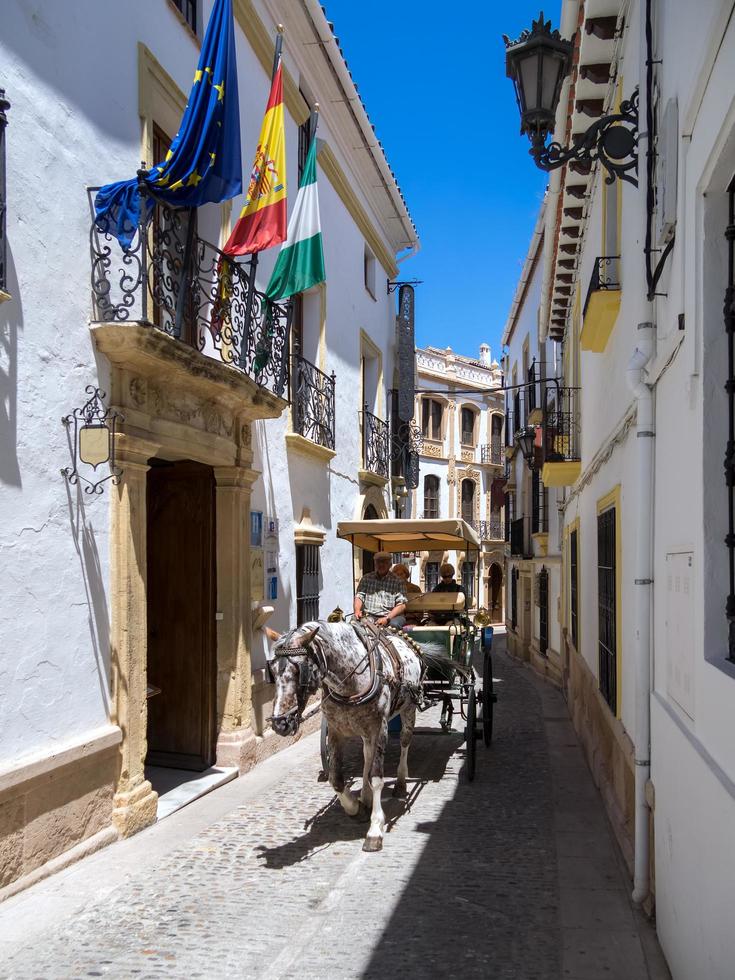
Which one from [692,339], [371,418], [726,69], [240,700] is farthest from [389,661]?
[371,418]

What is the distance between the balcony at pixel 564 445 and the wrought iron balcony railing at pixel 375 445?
3393 millimetres

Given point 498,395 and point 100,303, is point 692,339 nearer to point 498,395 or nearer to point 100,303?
point 100,303

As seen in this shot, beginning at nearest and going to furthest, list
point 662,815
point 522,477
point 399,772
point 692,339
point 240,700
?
point 692,339, point 662,815, point 399,772, point 240,700, point 522,477

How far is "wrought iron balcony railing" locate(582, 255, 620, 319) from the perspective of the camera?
7316mm

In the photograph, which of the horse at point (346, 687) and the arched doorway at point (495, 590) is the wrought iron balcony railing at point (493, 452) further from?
the horse at point (346, 687)

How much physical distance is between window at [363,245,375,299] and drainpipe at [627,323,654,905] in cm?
1165

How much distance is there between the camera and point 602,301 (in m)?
7.26

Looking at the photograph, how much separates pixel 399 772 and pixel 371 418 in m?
8.86

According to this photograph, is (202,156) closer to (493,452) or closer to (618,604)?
(618,604)

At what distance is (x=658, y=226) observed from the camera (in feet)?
16.9

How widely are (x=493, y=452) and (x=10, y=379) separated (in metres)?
35.8

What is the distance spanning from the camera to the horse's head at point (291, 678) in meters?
5.97

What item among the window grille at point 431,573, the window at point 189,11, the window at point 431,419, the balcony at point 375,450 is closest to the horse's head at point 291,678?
the window at point 189,11

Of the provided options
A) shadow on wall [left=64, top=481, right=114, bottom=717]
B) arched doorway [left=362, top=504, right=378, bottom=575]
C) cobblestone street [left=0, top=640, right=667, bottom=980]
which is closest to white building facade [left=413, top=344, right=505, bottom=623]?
arched doorway [left=362, top=504, right=378, bottom=575]
